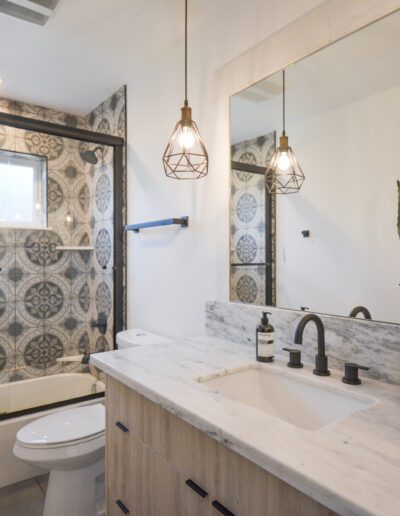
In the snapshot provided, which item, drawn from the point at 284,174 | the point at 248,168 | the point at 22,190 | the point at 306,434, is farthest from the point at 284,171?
the point at 22,190

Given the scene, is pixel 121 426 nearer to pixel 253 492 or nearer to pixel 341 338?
pixel 253 492

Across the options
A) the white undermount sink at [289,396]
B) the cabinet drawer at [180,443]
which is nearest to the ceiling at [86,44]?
the white undermount sink at [289,396]

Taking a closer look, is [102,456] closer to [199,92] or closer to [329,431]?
[329,431]

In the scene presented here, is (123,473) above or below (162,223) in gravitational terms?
below

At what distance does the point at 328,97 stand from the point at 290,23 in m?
0.36

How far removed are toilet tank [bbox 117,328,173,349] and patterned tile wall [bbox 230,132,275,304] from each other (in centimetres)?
58

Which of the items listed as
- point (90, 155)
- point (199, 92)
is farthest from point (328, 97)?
point (90, 155)

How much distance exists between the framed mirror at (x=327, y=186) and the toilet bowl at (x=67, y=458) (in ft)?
3.14

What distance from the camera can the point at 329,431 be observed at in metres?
0.79

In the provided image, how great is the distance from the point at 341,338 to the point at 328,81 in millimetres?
905

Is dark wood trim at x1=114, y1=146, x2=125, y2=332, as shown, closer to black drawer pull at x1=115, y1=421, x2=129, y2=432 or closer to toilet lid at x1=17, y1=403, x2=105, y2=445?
toilet lid at x1=17, y1=403, x2=105, y2=445

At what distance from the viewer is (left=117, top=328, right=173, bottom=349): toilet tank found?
6.48ft

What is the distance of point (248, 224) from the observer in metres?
1.62

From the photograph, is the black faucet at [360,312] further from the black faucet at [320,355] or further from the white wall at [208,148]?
the white wall at [208,148]
